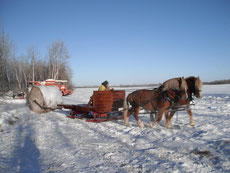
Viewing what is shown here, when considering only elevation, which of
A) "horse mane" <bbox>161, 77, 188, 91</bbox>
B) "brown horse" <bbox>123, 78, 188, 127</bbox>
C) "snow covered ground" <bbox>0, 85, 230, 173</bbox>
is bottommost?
"snow covered ground" <bbox>0, 85, 230, 173</bbox>

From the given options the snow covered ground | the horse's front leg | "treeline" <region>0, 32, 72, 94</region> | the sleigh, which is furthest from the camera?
"treeline" <region>0, 32, 72, 94</region>

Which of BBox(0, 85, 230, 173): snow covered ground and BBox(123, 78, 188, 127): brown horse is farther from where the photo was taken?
BBox(123, 78, 188, 127): brown horse

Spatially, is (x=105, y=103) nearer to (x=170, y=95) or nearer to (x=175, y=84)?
(x=170, y=95)

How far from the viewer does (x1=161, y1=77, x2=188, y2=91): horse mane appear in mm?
5433

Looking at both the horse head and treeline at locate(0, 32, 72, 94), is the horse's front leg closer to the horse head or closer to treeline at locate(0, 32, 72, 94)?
the horse head

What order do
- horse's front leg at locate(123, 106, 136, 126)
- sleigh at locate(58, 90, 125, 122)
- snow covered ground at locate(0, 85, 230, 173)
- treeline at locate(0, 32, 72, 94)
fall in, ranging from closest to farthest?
snow covered ground at locate(0, 85, 230, 173) → horse's front leg at locate(123, 106, 136, 126) → sleigh at locate(58, 90, 125, 122) → treeline at locate(0, 32, 72, 94)

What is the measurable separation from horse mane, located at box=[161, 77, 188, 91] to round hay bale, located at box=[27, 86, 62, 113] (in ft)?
20.1

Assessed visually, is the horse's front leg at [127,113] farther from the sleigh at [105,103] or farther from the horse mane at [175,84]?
the horse mane at [175,84]

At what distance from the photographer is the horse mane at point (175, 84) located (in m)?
5.43


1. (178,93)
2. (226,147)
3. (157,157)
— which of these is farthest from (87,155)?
(178,93)

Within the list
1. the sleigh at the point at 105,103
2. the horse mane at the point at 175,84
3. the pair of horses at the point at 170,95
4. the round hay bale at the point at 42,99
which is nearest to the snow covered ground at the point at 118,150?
the pair of horses at the point at 170,95

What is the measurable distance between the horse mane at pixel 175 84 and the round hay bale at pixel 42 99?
614 cm

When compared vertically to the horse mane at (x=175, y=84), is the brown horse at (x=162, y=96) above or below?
below

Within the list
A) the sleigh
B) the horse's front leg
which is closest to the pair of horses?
the horse's front leg
